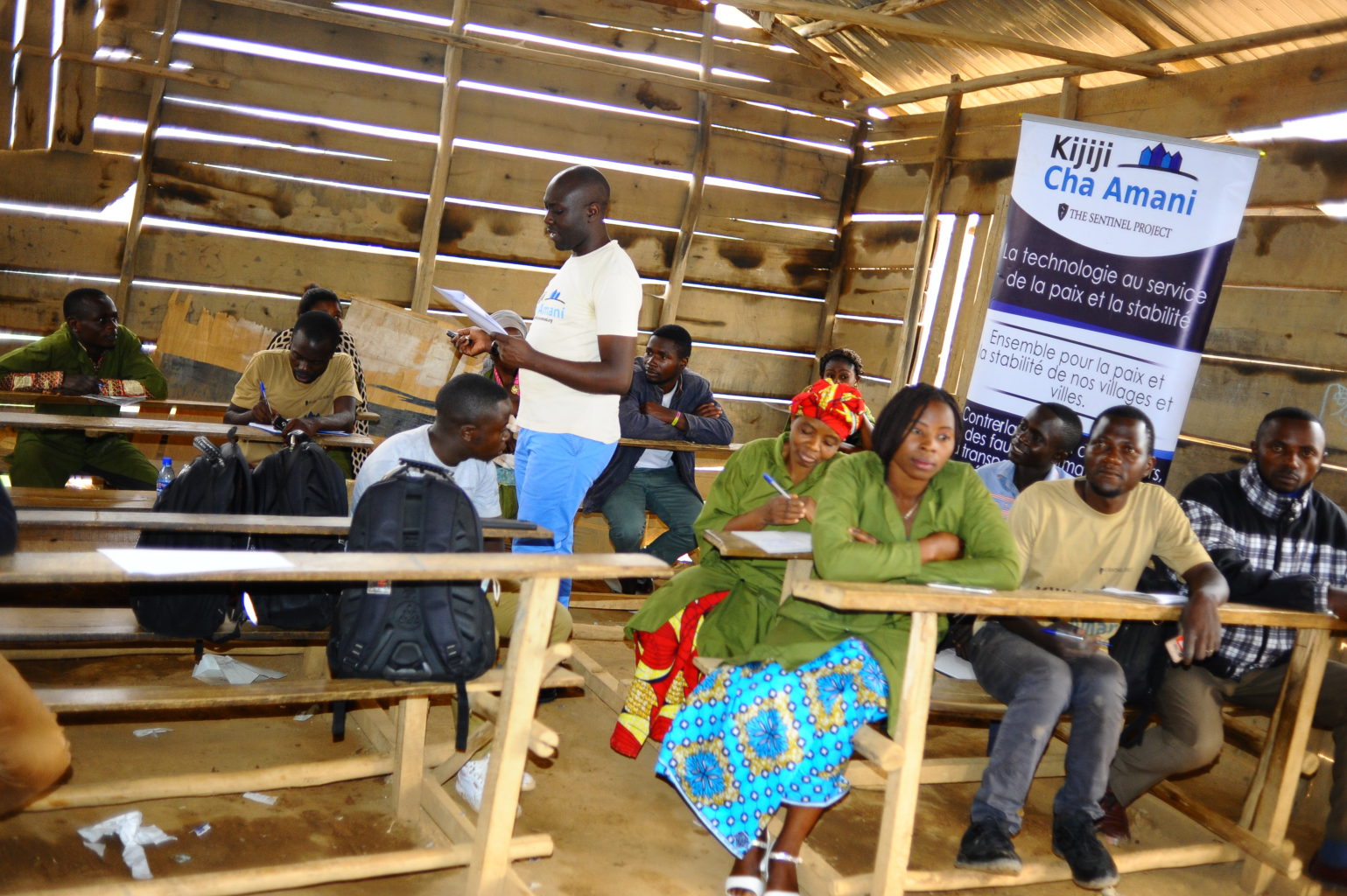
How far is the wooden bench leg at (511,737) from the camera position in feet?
9.53

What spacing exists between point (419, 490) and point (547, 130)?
5623 millimetres

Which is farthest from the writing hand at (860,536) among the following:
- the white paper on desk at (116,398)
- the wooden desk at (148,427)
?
the white paper on desk at (116,398)

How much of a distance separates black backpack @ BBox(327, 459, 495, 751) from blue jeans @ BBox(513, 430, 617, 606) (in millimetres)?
923

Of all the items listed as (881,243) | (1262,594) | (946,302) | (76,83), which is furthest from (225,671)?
(881,243)

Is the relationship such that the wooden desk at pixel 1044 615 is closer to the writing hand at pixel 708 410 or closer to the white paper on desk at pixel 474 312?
the white paper on desk at pixel 474 312

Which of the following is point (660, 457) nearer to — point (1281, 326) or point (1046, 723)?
point (1046, 723)

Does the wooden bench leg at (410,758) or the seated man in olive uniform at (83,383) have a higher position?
the seated man in olive uniform at (83,383)

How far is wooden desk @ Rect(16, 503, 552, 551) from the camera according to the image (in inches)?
118

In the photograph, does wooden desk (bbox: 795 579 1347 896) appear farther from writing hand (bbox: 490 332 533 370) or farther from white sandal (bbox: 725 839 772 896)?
writing hand (bbox: 490 332 533 370)

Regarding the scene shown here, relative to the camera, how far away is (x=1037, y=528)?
378 centimetres

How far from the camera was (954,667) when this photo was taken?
3986 mm

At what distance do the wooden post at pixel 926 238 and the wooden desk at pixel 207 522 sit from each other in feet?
17.0

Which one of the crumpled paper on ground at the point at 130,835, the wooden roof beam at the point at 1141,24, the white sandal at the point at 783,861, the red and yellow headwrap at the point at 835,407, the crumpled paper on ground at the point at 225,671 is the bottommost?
the crumpled paper on ground at the point at 130,835

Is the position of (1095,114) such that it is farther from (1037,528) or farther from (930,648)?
(930,648)
